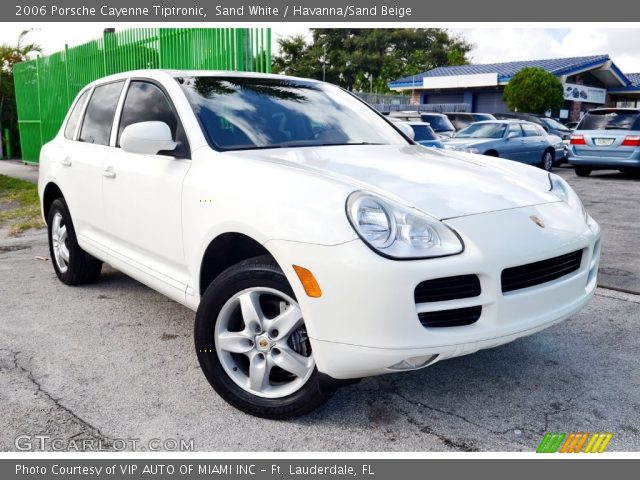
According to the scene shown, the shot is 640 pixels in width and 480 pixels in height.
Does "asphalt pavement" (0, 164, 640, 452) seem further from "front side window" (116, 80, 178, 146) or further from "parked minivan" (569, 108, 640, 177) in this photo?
"parked minivan" (569, 108, 640, 177)

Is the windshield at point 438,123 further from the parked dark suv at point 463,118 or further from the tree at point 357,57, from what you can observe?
the tree at point 357,57

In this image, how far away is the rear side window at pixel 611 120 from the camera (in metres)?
13.3

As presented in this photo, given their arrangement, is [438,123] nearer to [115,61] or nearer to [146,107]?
[115,61]

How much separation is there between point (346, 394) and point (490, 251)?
109 cm

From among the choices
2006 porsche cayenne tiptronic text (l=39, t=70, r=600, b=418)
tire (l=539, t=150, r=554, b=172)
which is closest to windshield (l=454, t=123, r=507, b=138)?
tire (l=539, t=150, r=554, b=172)

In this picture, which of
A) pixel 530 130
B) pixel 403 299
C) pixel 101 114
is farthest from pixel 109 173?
pixel 530 130

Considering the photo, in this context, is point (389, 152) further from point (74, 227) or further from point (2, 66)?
point (2, 66)

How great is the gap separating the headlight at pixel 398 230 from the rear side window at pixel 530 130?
12.8 m

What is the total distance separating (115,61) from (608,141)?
10.2 metres

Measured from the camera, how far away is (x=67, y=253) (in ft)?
16.4

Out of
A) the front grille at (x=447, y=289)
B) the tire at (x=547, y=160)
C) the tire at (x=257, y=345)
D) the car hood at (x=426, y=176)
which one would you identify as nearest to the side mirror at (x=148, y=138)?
the car hood at (x=426, y=176)

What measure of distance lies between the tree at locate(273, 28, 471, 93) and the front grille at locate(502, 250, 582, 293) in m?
47.7

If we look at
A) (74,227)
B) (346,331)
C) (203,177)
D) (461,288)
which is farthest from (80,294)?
(461,288)

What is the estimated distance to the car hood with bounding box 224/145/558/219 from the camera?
2.74m
